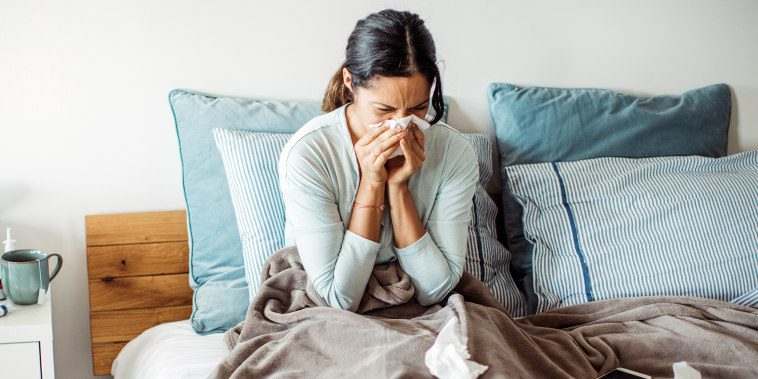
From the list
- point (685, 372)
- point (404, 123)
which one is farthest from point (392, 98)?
point (685, 372)

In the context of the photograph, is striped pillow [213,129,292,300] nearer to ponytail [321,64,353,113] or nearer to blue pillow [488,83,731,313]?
ponytail [321,64,353,113]

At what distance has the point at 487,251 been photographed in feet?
5.81

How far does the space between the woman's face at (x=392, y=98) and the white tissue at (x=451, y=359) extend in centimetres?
45

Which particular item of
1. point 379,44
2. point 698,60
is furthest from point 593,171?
point 379,44

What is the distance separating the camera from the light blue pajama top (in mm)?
1358

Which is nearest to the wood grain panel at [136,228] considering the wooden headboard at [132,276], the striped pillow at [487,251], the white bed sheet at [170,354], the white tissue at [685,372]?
the wooden headboard at [132,276]

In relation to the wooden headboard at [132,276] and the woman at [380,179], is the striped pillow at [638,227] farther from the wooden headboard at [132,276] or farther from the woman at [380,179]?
the wooden headboard at [132,276]

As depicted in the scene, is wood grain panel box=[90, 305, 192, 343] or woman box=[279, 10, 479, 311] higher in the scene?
woman box=[279, 10, 479, 311]

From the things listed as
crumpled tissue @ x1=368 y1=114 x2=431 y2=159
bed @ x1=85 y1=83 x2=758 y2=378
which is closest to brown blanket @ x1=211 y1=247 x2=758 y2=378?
bed @ x1=85 y1=83 x2=758 y2=378

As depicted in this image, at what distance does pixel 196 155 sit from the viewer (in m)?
1.71

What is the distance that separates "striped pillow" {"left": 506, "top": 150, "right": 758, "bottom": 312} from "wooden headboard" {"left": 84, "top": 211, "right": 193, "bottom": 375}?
0.98 metres

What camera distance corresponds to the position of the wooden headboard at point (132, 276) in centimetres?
174

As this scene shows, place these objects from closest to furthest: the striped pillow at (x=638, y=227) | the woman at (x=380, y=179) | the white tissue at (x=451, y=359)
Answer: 1. the white tissue at (x=451, y=359)
2. the woman at (x=380, y=179)
3. the striped pillow at (x=638, y=227)

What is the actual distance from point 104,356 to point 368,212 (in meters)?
0.92
